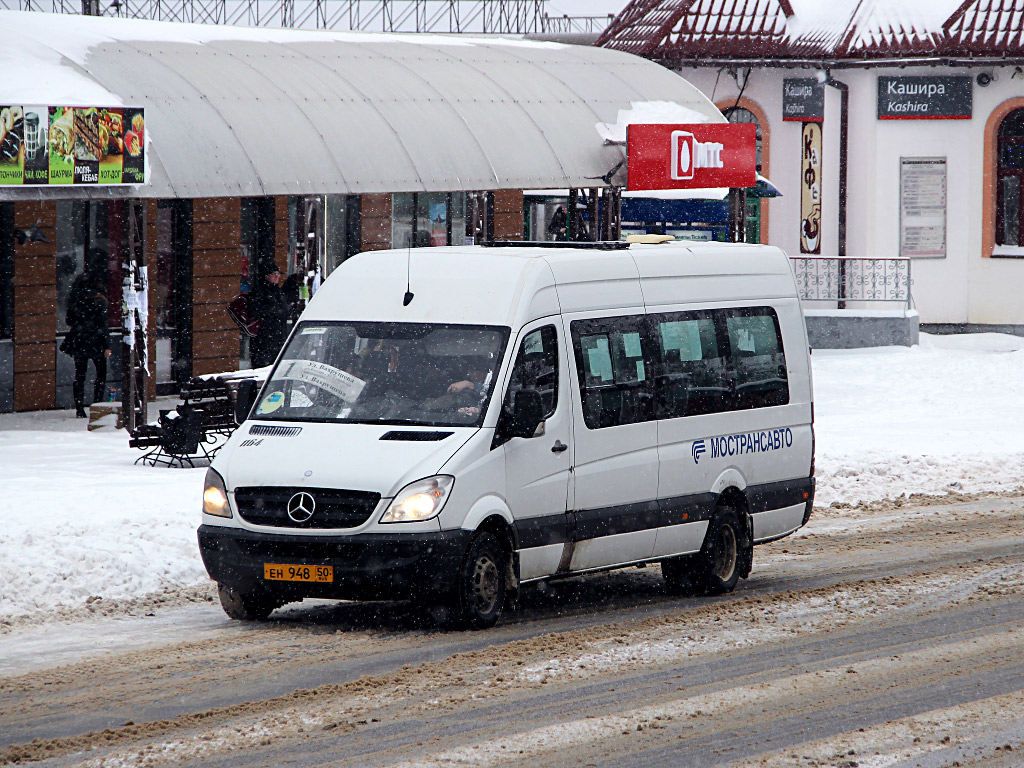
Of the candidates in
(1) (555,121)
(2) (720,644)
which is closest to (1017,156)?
(1) (555,121)

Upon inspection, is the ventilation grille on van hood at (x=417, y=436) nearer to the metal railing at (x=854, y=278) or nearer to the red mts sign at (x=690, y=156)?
the red mts sign at (x=690, y=156)

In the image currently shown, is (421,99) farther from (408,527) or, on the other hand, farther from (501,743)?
(501,743)

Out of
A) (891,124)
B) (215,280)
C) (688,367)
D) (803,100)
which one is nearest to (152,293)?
(215,280)

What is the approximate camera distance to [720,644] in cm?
974

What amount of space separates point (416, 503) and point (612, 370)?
6.77 ft

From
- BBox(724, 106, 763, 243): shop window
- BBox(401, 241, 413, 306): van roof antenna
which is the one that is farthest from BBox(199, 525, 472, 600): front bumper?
BBox(724, 106, 763, 243): shop window

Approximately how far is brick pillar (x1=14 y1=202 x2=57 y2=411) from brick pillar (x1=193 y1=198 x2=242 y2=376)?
2.79 metres

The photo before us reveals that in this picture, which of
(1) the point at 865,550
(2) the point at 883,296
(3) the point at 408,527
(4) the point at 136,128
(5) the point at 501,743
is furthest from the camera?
(2) the point at 883,296

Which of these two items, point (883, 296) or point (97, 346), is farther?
point (883, 296)

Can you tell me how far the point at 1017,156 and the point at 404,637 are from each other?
23.8 metres

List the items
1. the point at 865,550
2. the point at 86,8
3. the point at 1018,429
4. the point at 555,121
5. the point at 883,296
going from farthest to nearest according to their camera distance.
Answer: the point at 86,8
the point at 883,296
the point at 555,121
the point at 1018,429
the point at 865,550

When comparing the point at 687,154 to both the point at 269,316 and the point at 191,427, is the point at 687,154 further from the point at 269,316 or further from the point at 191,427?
the point at 191,427

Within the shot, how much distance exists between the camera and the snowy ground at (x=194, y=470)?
1145cm

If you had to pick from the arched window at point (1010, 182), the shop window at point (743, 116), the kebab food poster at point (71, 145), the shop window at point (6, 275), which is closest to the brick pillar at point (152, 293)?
the shop window at point (6, 275)
